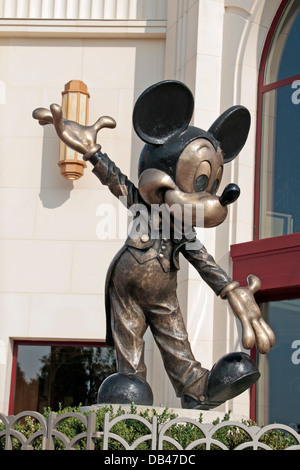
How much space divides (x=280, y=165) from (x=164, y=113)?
3659 millimetres

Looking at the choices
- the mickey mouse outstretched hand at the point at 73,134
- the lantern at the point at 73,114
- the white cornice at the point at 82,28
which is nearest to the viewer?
the mickey mouse outstretched hand at the point at 73,134

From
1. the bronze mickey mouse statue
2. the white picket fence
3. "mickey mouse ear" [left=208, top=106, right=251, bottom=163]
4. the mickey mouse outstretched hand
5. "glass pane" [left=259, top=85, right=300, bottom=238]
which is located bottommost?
the white picket fence

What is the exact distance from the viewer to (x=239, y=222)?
7.74m

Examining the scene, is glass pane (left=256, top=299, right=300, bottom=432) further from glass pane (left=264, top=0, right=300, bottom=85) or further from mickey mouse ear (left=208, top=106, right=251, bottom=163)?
mickey mouse ear (left=208, top=106, right=251, bottom=163)

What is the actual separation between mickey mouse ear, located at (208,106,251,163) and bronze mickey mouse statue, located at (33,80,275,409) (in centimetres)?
17

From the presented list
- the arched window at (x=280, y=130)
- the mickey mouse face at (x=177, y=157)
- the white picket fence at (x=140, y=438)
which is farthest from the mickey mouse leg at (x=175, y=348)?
the arched window at (x=280, y=130)

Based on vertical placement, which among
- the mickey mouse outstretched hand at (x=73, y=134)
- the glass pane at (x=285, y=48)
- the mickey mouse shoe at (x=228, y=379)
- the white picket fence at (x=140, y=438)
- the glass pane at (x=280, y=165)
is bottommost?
the white picket fence at (x=140, y=438)

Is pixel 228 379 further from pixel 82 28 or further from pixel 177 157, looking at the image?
pixel 82 28

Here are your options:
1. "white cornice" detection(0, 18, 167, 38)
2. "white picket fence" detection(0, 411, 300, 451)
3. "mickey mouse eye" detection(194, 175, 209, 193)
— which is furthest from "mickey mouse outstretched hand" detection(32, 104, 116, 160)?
"white cornice" detection(0, 18, 167, 38)

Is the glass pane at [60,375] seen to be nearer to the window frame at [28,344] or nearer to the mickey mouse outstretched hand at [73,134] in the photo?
the window frame at [28,344]

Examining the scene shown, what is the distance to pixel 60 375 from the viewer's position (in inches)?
329

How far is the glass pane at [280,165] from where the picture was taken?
306 inches

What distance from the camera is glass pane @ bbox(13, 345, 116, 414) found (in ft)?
27.1
